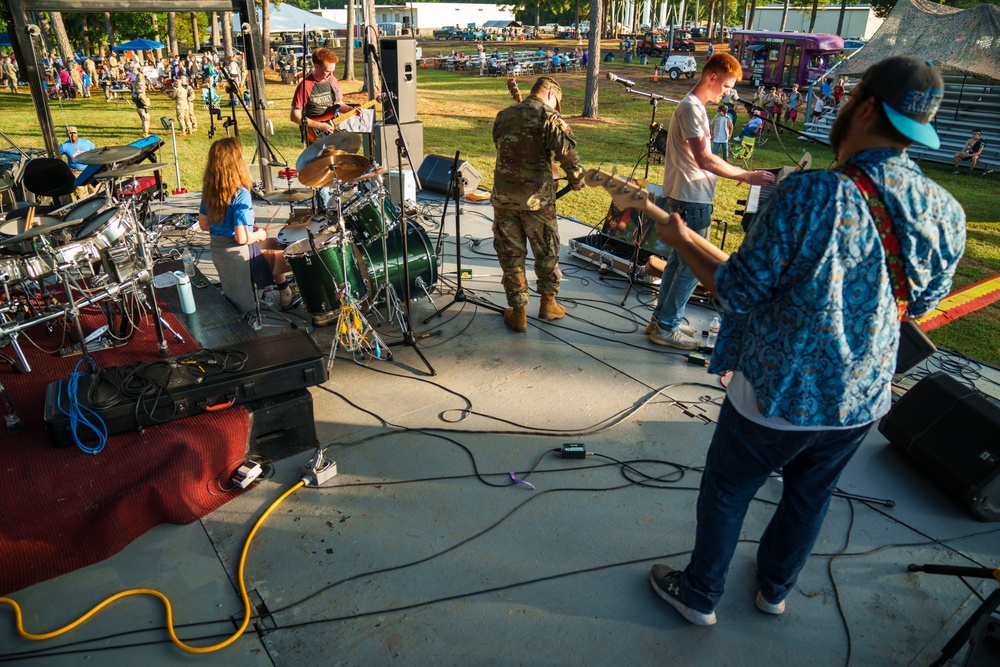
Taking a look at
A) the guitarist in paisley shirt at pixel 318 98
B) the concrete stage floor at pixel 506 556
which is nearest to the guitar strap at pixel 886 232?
the concrete stage floor at pixel 506 556

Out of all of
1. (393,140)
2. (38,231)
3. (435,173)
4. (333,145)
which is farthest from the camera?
(435,173)

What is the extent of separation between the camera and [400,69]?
8.34 metres

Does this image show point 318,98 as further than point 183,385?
Yes

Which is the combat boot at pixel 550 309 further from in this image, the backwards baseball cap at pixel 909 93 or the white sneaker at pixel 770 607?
the backwards baseball cap at pixel 909 93

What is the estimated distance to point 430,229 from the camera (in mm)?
7781

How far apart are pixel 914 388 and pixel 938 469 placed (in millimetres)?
500

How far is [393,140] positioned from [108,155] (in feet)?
13.7

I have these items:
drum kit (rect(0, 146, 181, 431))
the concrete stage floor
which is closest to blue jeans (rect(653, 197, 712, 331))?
the concrete stage floor

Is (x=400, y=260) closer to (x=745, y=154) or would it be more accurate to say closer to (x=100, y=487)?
(x=100, y=487)

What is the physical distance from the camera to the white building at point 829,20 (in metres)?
49.0

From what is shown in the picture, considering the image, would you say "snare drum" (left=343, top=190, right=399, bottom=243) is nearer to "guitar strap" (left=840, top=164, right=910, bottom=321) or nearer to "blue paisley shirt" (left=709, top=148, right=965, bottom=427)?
"blue paisley shirt" (left=709, top=148, right=965, bottom=427)

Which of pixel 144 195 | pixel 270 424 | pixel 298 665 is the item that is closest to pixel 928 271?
pixel 298 665

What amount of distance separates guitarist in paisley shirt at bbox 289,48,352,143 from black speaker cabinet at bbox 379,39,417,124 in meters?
0.67

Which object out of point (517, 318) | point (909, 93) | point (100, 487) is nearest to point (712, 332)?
point (517, 318)
